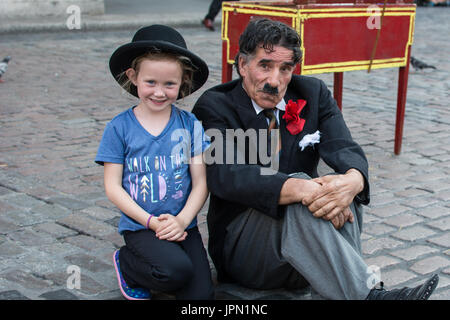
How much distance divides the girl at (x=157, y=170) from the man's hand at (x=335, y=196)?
1.75 feet

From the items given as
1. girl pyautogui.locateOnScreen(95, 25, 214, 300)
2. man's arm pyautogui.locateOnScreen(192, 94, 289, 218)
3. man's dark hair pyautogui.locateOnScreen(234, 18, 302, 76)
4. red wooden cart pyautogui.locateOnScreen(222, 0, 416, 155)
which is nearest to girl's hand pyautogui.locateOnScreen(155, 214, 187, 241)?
girl pyautogui.locateOnScreen(95, 25, 214, 300)

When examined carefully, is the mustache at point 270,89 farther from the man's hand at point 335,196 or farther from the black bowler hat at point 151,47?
the man's hand at point 335,196

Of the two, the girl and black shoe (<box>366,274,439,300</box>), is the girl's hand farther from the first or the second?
black shoe (<box>366,274,439,300</box>)

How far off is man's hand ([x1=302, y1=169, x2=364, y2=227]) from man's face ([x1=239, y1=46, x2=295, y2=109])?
1.49ft

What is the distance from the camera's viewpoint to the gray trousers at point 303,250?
8.80 feet

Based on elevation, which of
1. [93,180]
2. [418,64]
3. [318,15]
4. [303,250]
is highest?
[318,15]

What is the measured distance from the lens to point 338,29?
4602mm

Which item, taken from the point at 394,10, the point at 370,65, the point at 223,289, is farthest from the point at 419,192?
the point at 223,289

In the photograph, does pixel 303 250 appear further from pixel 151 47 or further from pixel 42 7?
pixel 42 7

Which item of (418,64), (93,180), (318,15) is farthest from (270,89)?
(418,64)

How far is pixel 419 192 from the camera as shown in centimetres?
453

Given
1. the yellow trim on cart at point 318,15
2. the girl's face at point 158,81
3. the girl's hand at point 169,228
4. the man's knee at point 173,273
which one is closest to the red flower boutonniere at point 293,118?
the girl's face at point 158,81

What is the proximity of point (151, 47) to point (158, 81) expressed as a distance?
5.6 inches
